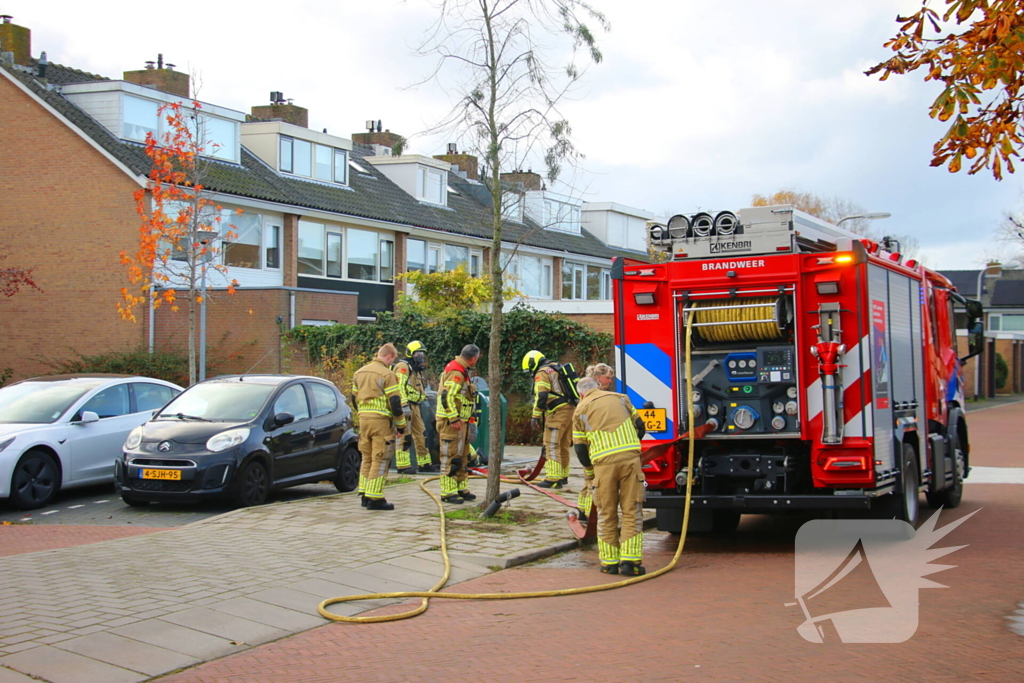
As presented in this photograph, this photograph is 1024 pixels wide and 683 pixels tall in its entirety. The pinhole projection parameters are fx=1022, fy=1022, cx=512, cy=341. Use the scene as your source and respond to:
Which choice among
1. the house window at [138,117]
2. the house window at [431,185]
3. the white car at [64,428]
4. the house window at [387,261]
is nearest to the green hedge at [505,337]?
the white car at [64,428]

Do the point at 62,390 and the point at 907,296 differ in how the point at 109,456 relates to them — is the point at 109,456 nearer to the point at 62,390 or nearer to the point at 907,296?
the point at 62,390

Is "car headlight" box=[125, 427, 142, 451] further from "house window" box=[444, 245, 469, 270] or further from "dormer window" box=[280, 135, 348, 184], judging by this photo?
"house window" box=[444, 245, 469, 270]

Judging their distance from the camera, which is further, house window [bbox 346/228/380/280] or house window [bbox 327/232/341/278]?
house window [bbox 346/228/380/280]

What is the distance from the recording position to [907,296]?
1060 centimetres

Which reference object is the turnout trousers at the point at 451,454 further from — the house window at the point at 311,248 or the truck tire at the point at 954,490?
the house window at the point at 311,248

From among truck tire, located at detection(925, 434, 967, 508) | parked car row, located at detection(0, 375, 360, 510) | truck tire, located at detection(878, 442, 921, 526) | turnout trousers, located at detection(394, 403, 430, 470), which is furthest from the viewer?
turnout trousers, located at detection(394, 403, 430, 470)

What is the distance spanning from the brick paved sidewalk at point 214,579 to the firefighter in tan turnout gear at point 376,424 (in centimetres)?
30

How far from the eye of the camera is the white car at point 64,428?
37.3 ft

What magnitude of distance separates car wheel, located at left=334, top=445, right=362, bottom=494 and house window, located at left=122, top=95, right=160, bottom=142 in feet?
57.5

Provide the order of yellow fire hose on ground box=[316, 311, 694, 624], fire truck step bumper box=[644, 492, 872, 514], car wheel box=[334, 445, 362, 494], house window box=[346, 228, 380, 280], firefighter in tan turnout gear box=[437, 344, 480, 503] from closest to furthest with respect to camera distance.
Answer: yellow fire hose on ground box=[316, 311, 694, 624], fire truck step bumper box=[644, 492, 872, 514], firefighter in tan turnout gear box=[437, 344, 480, 503], car wheel box=[334, 445, 362, 494], house window box=[346, 228, 380, 280]

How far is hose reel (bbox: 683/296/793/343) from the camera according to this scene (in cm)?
913

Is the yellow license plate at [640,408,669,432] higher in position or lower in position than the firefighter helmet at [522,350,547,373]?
lower

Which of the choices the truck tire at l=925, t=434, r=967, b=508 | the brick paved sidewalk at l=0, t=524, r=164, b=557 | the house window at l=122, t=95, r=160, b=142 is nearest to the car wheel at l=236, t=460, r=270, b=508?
the brick paved sidewalk at l=0, t=524, r=164, b=557

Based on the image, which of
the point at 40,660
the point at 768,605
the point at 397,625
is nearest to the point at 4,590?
the point at 40,660
